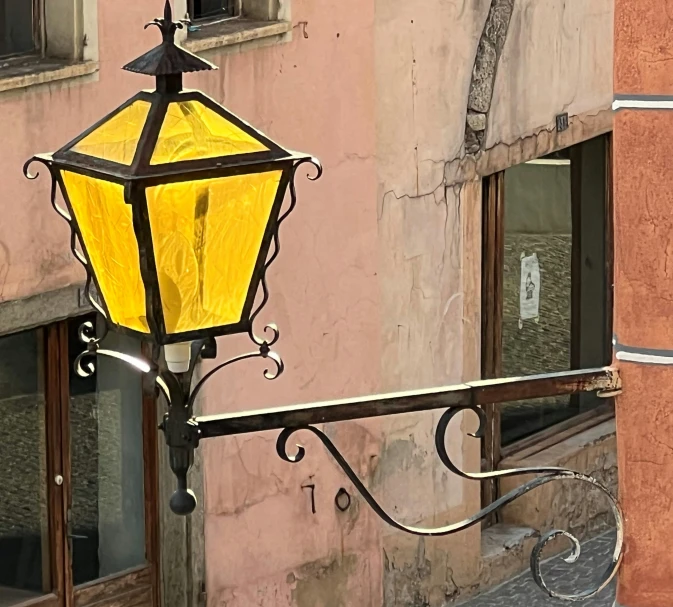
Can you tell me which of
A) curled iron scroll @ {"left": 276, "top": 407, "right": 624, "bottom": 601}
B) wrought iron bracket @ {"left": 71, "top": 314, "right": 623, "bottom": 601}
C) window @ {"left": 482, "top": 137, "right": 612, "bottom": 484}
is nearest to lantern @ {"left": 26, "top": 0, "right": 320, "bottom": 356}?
wrought iron bracket @ {"left": 71, "top": 314, "right": 623, "bottom": 601}

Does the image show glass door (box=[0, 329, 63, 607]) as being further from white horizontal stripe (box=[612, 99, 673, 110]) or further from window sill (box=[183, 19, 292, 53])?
white horizontal stripe (box=[612, 99, 673, 110])

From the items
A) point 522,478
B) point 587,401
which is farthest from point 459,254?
point 587,401

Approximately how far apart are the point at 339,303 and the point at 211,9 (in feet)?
5.52

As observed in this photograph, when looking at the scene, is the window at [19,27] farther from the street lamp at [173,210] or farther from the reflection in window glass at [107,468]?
the street lamp at [173,210]

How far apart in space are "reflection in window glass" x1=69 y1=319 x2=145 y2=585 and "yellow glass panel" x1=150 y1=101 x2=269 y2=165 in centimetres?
541

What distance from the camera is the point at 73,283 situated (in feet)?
27.9

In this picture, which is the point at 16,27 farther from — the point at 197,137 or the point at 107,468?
the point at 197,137

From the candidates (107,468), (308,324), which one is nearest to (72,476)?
(107,468)

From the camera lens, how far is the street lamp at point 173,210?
11.5ft

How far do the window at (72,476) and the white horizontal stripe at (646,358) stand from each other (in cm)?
432

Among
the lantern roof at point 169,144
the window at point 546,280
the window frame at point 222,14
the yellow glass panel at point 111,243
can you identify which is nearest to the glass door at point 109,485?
the window frame at point 222,14

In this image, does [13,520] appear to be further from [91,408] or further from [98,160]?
[98,160]

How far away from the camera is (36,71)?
8125 millimetres

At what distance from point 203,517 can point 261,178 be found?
5.94 metres
